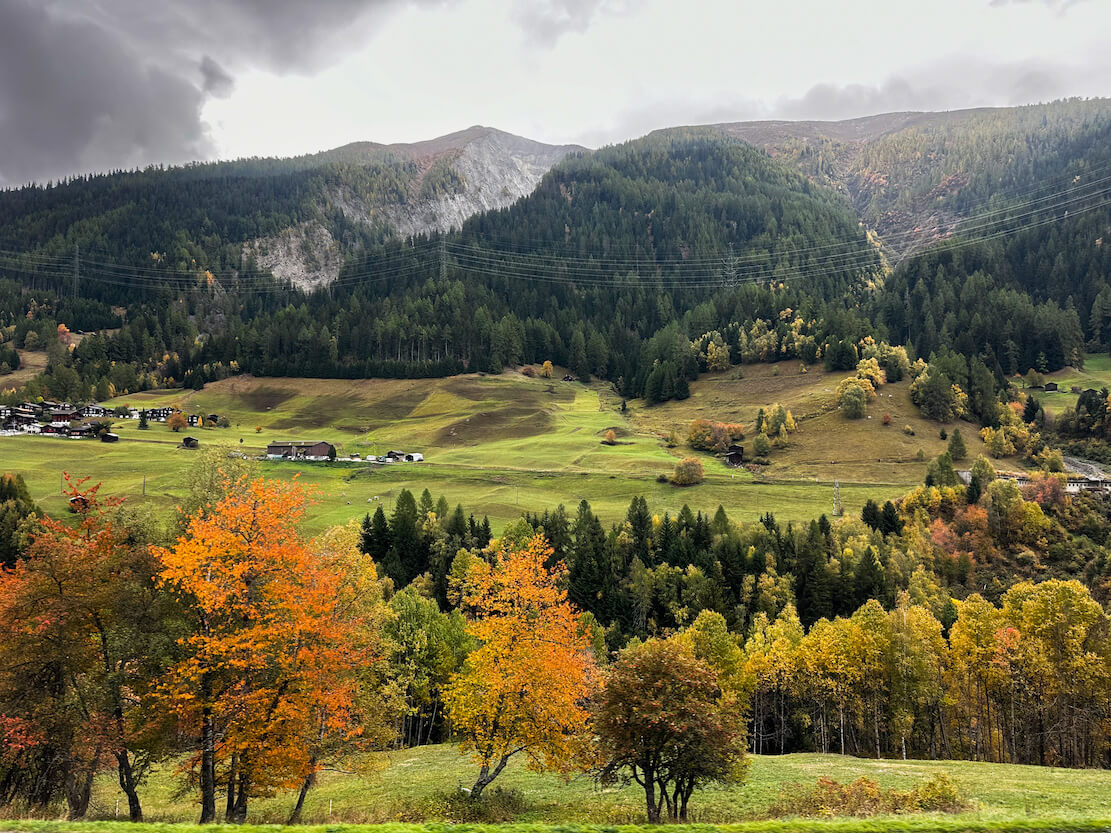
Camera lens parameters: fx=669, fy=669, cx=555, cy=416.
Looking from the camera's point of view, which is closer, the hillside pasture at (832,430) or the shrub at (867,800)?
the shrub at (867,800)

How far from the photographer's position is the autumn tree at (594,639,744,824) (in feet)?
85.3

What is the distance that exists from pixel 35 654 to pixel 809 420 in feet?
515

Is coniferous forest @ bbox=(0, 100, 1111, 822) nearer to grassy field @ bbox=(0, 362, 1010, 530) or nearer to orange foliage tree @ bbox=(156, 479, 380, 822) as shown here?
orange foliage tree @ bbox=(156, 479, 380, 822)

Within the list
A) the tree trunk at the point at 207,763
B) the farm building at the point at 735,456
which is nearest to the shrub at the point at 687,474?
the farm building at the point at 735,456

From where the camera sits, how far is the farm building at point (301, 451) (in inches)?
5827

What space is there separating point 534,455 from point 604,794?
380 ft

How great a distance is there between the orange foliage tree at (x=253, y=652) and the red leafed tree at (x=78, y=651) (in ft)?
5.49

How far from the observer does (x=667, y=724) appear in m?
25.8

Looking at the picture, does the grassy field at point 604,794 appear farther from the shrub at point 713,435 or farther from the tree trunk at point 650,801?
the shrub at point 713,435

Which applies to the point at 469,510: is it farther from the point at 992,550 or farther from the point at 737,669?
the point at 992,550

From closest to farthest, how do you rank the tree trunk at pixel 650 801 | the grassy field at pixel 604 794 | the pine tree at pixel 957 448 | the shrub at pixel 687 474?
the tree trunk at pixel 650 801, the grassy field at pixel 604 794, the shrub at pixel 687 474, the pine tree at pixel 957 448

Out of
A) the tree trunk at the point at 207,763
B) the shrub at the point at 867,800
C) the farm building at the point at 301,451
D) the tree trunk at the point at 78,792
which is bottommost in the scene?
the shrub at the point at 867,800

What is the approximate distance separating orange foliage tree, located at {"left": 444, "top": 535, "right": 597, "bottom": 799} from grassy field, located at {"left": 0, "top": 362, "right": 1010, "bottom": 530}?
7390cm

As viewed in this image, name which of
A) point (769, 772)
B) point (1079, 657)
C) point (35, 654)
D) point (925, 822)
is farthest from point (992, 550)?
point (35, 654)
